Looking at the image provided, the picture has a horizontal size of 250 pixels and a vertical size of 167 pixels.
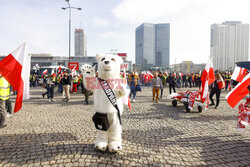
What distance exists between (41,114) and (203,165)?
19.5ft

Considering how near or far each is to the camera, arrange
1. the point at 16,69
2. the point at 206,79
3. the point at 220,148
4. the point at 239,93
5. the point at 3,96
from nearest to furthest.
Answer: the point at 220,148, the point at 16,69, the point at 239,93, the point at 3,96, the point at 206,79

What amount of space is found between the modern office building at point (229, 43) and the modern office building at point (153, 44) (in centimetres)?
2951

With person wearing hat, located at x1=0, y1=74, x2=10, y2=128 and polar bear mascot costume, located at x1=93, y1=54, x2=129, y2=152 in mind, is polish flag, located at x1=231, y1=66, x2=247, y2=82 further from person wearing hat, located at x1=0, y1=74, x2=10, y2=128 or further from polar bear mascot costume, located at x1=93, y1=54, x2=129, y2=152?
person wearing hat, located at x1=0, y1=74, x2=10, y2=128

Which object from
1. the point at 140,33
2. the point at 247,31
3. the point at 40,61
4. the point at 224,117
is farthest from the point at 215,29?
the point at 224,117

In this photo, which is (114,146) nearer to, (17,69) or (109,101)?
(109,101)

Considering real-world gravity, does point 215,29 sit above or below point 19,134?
above

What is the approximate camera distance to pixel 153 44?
103062mm

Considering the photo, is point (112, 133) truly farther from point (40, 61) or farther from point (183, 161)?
point (40, 61)

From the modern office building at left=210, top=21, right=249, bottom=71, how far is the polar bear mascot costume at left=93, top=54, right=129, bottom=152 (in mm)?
111866

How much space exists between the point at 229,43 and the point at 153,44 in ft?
151

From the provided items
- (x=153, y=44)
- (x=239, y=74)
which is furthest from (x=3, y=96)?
(x=153, y=44)

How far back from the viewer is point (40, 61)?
7850cm

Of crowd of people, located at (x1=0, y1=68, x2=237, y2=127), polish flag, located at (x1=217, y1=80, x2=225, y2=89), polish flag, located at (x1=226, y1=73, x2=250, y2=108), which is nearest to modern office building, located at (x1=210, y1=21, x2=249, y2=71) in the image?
crowd of people, located at (x1=0, y1=68, x2=237, y2=127)

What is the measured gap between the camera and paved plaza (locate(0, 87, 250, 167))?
10.5 ft
